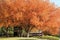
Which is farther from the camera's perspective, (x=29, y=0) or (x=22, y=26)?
(x=22, y=26)

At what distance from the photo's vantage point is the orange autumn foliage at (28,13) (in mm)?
44750

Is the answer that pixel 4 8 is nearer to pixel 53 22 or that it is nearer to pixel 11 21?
pixel 11 21

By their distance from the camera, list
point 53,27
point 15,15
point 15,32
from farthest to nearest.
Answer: point 15,32 < point 53,27 < point 15,15

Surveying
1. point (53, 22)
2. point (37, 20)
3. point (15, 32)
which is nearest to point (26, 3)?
point (37, 20)

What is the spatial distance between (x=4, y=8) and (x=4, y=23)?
11.6 feet

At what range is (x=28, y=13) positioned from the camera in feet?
149

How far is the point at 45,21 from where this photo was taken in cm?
4638

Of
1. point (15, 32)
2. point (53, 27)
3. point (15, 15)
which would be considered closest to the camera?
point (15, 15)

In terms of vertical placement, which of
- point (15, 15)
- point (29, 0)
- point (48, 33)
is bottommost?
→ point (48, 33)

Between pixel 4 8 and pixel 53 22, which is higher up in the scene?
pixel 4 8

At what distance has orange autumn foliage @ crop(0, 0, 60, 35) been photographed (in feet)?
147

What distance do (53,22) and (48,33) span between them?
8.62 m

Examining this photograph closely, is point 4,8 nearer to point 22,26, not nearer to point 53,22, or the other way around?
point 22,26

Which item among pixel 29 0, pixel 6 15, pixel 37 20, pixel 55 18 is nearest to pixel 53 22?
pixel 55 18
